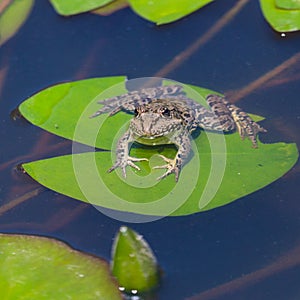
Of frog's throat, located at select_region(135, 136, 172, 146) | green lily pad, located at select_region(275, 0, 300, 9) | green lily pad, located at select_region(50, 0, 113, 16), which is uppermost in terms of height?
green lily pad, located at select_region(50, 0, 113, 16)

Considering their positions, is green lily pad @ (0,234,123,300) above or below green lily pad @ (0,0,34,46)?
below

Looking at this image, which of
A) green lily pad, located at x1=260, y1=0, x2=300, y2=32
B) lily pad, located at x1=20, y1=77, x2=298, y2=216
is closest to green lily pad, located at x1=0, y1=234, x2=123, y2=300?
lily pad, located at x1=20, y1=77, x2=298, y2=216

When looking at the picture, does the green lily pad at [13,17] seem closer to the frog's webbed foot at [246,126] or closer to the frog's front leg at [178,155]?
the frog's front leg at [178,155]

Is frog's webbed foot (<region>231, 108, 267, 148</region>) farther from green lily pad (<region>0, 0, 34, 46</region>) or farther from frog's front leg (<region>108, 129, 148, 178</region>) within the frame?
green lily pad (<region>0, 0, 34, 46</region>)

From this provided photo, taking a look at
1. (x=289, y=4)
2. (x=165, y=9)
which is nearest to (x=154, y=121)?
(x=165, y=9)

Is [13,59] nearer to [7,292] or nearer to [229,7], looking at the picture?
[229,7]

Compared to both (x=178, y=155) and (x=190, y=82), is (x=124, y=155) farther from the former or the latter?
(x=190, y=82)
